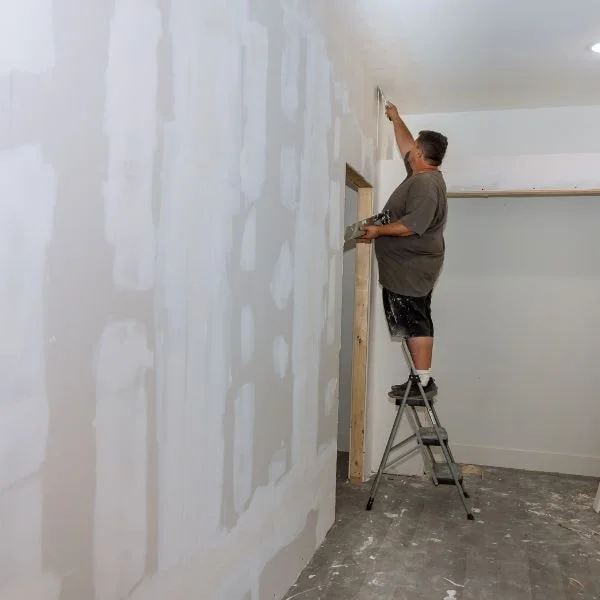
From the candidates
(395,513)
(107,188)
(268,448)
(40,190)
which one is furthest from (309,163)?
(395,513)

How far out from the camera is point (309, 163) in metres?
2.62

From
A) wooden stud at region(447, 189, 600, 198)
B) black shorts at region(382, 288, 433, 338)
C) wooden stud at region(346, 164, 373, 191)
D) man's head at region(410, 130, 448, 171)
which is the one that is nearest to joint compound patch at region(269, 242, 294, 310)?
wooden stud at region(346, 164, 373, 191)

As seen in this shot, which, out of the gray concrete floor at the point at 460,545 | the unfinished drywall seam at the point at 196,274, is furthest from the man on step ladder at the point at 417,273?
the unfinished drywall seam at the point at 196,274

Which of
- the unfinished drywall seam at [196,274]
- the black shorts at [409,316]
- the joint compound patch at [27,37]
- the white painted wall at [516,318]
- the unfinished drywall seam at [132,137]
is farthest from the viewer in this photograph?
the white painted wall at [516,318]

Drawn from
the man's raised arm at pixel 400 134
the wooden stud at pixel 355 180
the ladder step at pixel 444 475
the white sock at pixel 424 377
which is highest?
the man's raised arm at pixel 400 134

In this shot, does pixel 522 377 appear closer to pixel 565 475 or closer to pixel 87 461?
pixel 565 475

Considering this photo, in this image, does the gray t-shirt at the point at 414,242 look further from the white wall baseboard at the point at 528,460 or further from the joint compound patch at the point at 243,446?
the joint compound patch at the point at 243,446

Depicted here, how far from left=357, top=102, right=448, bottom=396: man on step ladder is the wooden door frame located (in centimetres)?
20

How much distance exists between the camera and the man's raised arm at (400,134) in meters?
3.95

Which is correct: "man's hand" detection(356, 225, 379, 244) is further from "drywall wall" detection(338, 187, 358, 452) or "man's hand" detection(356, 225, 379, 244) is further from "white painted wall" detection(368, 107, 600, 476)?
"drywall wall" detection(338, 187, 358, 452)

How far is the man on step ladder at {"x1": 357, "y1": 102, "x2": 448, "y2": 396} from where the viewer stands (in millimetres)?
3543

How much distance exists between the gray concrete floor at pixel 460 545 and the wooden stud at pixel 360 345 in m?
0.22

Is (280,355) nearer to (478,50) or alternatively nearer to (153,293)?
(153,293)

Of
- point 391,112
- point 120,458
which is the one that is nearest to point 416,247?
point 391,112
